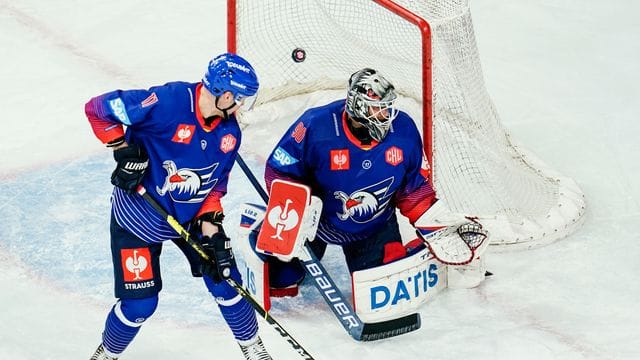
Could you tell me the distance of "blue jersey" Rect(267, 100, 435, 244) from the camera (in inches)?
166

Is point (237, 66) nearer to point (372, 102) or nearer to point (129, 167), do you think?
point (129, 167)

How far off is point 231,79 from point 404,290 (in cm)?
122

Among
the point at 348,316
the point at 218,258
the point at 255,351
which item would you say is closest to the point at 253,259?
the point at 348,316

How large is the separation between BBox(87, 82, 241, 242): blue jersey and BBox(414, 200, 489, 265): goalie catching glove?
0.86 metres

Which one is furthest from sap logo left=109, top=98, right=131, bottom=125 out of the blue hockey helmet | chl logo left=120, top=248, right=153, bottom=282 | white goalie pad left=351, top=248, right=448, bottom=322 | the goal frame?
the goal frame

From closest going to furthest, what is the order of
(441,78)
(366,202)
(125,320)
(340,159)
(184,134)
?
(184,134) → (125,320) → (340,159) → (366,202) → (441,78)

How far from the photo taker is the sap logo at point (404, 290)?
4.38 meters

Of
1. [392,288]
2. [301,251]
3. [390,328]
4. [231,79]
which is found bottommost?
[390,328]

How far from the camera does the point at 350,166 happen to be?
425 cm

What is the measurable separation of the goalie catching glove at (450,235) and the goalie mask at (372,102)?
0.40 m

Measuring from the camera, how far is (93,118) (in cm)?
372

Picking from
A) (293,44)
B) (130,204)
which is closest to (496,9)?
(293,44)

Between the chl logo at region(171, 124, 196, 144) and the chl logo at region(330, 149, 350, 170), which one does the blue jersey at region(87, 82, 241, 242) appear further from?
the chl logo at region(330, 149, 350, 170)

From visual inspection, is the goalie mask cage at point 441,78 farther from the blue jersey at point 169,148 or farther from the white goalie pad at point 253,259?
the blue jersey at point 169,148
